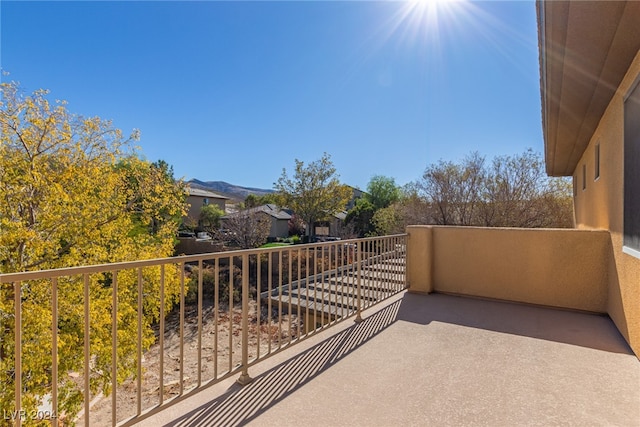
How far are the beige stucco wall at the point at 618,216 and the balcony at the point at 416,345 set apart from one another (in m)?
0.22

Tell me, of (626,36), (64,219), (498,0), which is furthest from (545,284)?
(64,219)

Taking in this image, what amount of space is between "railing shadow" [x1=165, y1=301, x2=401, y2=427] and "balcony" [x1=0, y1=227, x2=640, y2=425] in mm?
12

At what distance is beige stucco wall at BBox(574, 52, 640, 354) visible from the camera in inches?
106

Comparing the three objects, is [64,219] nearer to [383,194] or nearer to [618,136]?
[618,136]

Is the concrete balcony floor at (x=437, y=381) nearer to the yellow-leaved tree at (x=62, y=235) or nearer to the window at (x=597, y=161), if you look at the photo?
the window at (x=597, y=161)

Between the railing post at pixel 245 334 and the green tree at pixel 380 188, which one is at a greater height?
the green tree at pixel 380 188

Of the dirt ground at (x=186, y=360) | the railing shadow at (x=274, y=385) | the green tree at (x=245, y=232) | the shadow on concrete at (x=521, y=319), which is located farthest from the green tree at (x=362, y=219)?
the railing shadow at (x=274, y=385)

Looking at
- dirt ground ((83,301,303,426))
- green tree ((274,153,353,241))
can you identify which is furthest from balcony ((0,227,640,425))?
green tree ((274,153,353,241))

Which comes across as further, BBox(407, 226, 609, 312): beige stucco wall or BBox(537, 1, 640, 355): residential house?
BBox(407, 226, 609, 312): beige stucco wall

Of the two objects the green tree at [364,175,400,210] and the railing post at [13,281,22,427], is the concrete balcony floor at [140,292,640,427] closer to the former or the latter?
the railing post at [13,281,22,427]

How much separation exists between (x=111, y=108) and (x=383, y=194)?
26357 millimetres

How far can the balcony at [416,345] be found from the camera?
5.97 feet

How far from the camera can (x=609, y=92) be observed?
136 inches

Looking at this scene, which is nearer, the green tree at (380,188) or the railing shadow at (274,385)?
the railing shadow at (274,385)
